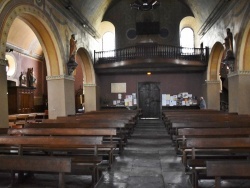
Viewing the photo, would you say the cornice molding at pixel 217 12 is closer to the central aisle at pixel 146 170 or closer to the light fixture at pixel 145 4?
the light fixture at pixel 145 4

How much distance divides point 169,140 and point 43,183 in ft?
18.9

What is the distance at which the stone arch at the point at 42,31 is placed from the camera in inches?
313

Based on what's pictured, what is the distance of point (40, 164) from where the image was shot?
2.90m

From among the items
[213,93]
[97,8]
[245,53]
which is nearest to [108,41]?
[97,8]

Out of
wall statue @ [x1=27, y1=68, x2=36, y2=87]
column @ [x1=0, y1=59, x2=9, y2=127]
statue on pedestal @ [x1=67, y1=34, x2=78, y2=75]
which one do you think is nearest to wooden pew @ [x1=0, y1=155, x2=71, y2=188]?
column @ [x1=0, y1=59, x2=9, y2=127]

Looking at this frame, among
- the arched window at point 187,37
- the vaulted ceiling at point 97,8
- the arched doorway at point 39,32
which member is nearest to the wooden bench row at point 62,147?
the arched doorway at point 39,32

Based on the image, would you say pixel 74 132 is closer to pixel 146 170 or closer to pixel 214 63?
pixel 146 170

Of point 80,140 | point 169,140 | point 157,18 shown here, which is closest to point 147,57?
point 157,18

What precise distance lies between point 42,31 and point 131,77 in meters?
9.81

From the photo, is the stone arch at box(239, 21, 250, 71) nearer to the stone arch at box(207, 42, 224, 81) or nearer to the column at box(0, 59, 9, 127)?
the stone arch at box(207, 42, 224, 81)

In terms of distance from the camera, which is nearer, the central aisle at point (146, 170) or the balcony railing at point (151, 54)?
the central aisle at point (146, 170)

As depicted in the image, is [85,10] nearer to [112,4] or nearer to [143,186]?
[112,4]

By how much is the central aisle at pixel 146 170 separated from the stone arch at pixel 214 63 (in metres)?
10.0

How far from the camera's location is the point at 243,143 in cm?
420
